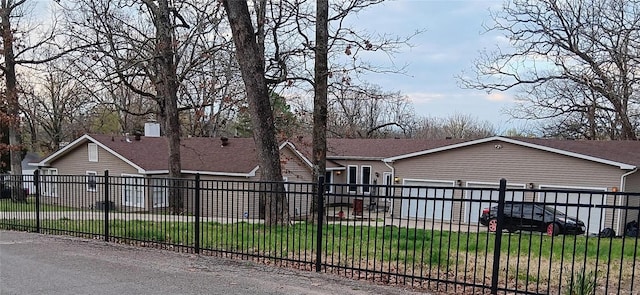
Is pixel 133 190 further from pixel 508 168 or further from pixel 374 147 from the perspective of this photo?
pixel 374 147

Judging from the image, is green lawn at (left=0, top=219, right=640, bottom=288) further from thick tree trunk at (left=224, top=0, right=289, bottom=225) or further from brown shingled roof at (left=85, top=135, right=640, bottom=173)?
brown shingled roof at (left=85, top=135, right=640, bottom=173)

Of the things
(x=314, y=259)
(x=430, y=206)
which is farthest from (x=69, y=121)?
(x=314, y=259)

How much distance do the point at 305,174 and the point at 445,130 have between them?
121ft

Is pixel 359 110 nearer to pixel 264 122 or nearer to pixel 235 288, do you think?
pixel 264 122

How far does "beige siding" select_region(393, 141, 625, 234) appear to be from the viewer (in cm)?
1906

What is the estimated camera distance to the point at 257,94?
31.4 feet

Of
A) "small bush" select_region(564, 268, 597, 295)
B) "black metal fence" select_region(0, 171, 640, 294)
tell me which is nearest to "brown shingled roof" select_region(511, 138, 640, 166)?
"black metal fence" select_region(0, 171, 640, 294)

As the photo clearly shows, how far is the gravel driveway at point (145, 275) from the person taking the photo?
5816mm

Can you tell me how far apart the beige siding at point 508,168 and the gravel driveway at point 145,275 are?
1257cm

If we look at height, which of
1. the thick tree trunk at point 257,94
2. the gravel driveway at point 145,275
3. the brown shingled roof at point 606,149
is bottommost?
the gravel driveway at point 145,275

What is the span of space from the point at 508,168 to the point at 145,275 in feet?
57.8

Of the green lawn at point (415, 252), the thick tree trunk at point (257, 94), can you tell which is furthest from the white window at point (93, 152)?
the thick tree trunk at point (257, 94)

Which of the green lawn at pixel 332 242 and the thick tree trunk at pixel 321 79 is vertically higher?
the thick tree trunk at pixel 321 79

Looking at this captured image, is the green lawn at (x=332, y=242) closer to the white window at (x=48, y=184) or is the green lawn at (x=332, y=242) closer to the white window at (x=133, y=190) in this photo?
the white window at (x=133, y=190)
